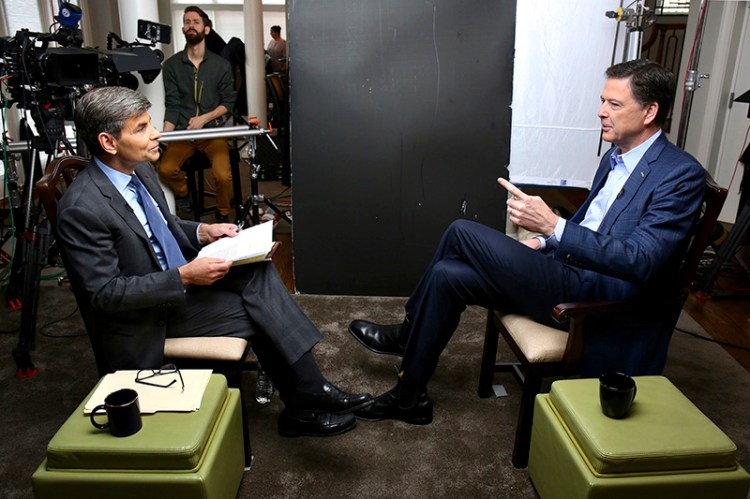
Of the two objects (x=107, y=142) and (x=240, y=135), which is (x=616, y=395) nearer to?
(x=107, y=142)

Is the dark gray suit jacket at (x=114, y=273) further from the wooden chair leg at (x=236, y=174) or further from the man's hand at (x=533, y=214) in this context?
the wooden chair leg at (x=236, y=174)

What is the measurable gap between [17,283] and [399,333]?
1.96 metres

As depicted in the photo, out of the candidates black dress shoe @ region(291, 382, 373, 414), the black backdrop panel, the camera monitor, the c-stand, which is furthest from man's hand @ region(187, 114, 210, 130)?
black dress shoe @ region(291, 382, 373, 414)

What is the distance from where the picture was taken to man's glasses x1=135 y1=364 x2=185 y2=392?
1.50m

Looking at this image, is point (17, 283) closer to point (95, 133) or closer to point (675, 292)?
point (95, 133)

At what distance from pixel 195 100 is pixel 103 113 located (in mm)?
2533

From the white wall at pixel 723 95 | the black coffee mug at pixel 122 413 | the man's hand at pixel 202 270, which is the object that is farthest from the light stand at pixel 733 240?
the black coffee mug at pixel 122 413

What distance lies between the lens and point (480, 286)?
1.89 metres

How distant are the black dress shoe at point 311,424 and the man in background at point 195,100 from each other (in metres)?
2.47

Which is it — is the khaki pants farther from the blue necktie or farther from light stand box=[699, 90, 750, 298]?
light stand box=[699, 90, 750, 298]

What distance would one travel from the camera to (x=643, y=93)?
1753 millimetres

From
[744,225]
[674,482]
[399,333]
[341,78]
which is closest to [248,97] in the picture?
[341,78]

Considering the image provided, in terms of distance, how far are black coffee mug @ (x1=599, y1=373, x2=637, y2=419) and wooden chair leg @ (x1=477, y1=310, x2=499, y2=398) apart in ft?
2.23

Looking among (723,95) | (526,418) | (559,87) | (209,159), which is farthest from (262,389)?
(723,95)
